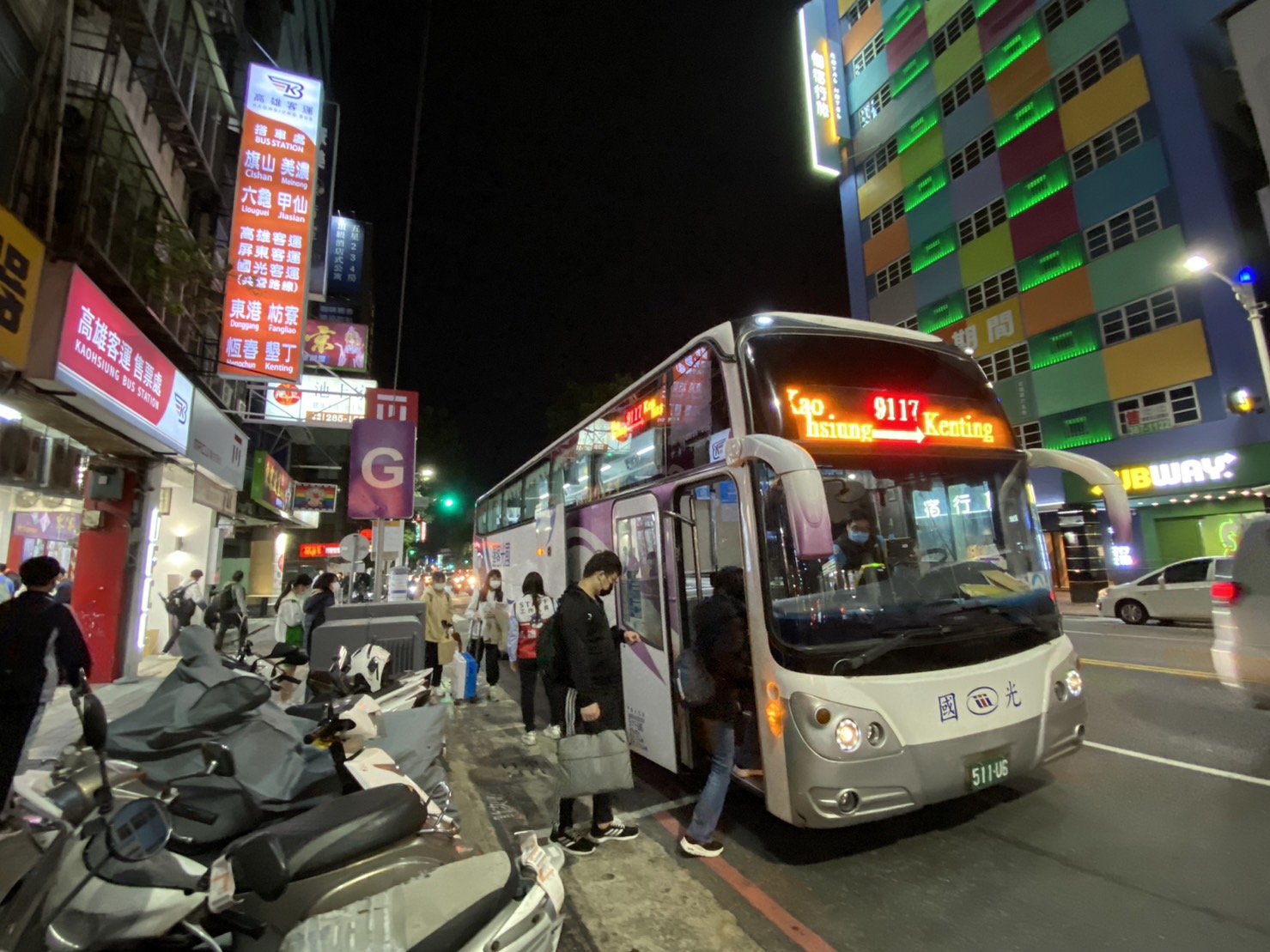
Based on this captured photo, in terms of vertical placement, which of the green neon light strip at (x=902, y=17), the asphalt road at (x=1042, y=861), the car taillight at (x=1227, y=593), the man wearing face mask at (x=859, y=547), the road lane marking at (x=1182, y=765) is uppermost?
the green neon light strip at (x=902, y=17)

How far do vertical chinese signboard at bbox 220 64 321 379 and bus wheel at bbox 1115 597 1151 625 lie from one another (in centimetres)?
1938

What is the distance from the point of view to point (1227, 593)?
598 cm

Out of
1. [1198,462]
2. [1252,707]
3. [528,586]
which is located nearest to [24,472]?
[528,586]

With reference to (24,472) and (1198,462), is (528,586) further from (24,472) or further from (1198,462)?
(1198,462)

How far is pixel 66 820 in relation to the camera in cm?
254

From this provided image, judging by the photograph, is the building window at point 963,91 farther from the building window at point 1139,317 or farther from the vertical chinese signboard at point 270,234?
the vertical chinese signboard at point 270,234

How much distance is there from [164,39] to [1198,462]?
25.2 meters

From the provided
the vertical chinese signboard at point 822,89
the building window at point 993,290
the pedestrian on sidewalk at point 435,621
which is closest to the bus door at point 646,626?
the pedestrian on sidewalk at point 435,621

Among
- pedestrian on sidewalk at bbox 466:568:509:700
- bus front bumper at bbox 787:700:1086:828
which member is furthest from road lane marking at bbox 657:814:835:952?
pedestrian on sidewalk at bbox 466:568:509:700

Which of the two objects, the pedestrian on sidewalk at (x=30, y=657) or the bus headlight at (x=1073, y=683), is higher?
the pedestrian on sidewalk at (x=30, y=657)

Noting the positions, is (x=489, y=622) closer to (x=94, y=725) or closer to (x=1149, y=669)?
(x=94, y=725)

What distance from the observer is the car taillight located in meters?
5.93

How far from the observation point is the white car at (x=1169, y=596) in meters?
13.7

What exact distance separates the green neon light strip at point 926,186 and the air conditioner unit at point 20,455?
97.9 feet
